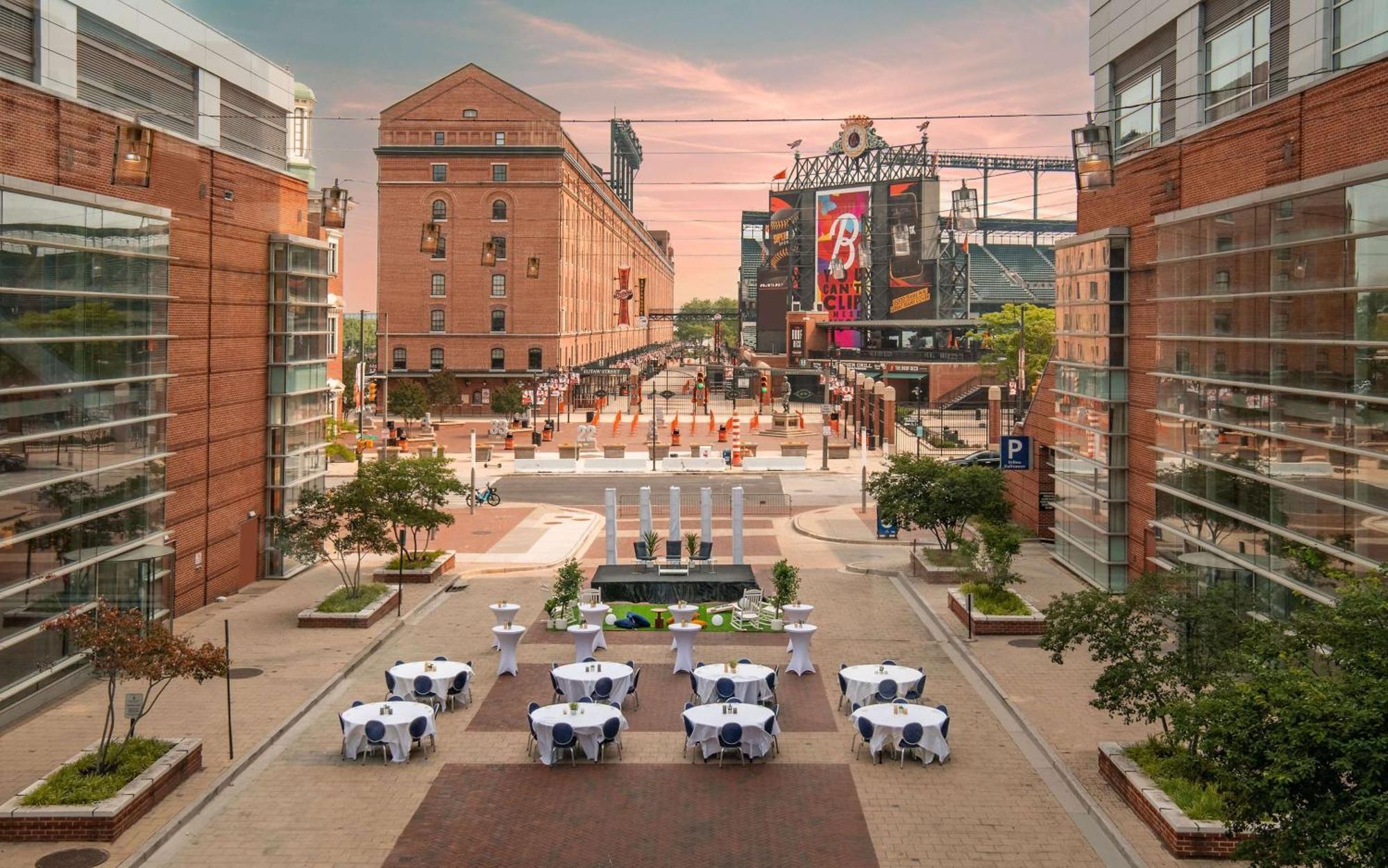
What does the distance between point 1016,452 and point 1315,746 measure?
2941 cm

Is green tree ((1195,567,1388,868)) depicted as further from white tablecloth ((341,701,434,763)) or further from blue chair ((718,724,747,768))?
white tablecloth ((341,701,434,763))

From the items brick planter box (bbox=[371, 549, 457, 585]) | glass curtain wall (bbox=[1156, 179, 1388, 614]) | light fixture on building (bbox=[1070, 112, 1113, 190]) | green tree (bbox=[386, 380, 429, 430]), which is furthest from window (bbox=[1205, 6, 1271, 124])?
green tree (bbox=[386, 380, 429, 430])

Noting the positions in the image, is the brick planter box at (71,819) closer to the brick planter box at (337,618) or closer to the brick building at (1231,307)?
the brick planter box at (337,618)

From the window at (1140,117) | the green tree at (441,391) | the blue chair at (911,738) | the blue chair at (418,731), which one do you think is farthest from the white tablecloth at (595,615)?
the green tree at (441,391)

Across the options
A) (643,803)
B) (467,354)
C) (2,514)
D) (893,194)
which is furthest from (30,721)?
(893,194)

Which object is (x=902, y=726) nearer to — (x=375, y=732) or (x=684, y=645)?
(x=684, y=645)

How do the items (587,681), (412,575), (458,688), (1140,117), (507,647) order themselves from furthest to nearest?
(412,575), (1140,117), (507,647), (458,688), (587,681)

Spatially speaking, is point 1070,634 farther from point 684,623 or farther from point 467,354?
point 467,354

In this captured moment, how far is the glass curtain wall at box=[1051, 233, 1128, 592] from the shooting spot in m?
33.5

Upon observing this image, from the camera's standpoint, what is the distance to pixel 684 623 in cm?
2733

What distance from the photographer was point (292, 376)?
122 feet

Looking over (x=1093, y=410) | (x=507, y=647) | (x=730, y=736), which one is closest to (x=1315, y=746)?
(x=730, y=736)

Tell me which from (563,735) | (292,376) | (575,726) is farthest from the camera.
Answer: (292,376)

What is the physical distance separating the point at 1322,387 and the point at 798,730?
10813mm
